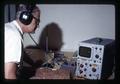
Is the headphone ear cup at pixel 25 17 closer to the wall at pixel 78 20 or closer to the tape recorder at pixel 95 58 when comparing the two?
the wall at pixel 78 20

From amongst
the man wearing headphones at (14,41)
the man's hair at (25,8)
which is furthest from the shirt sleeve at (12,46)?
the man's hair at (25,8)

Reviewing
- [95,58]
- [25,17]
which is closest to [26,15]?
[25,17]

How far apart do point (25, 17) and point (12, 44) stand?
175mm

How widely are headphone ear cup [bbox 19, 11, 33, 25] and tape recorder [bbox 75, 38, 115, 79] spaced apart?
33cm

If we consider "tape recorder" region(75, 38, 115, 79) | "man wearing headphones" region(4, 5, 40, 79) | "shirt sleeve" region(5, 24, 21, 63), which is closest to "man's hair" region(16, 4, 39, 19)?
"man wearing headphones" region(4, 5, 40, 79)

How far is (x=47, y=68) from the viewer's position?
1.61 metres

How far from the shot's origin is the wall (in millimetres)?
1585

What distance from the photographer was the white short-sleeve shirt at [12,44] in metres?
1.58

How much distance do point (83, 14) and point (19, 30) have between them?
39 centimetres

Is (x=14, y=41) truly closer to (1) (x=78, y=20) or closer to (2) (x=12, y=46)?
(2) (x=12, y=46)

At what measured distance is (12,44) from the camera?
1.58 meters

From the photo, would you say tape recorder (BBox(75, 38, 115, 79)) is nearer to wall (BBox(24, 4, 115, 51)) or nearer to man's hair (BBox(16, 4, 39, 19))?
wall (BBox(24, 4, 115, 51))
